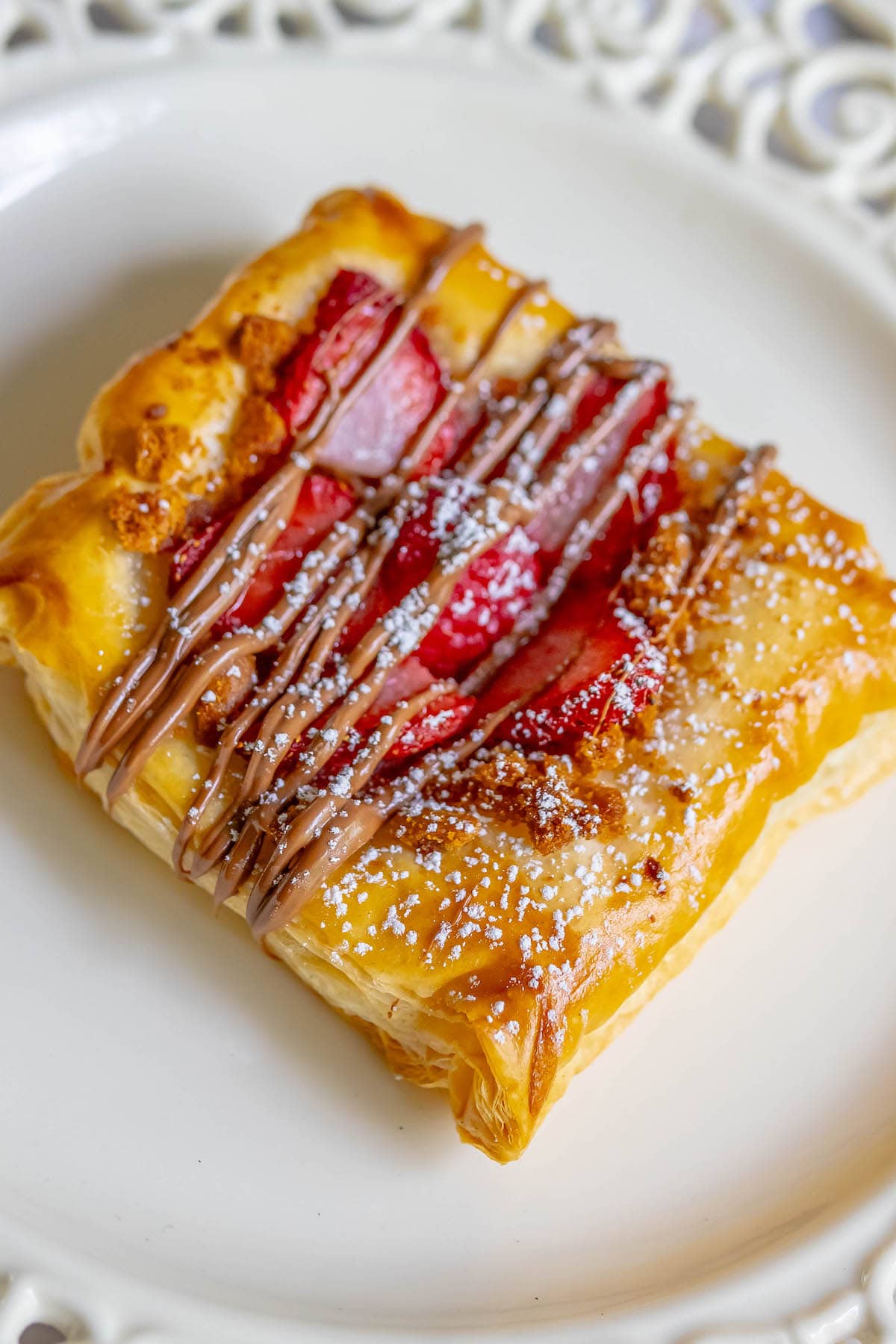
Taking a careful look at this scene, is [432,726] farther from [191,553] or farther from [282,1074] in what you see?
[282,1074]

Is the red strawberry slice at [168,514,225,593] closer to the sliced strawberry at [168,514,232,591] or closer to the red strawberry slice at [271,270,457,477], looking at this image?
the sliced strawberry at [168,514,232,591]

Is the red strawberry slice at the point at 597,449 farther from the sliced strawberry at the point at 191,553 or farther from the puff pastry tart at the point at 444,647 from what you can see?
the sliced strawberry at the point at 191,553

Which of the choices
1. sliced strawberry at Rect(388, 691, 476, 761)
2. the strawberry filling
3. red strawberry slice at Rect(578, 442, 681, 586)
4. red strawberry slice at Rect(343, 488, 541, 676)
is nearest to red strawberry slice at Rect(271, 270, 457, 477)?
the strawberry filling

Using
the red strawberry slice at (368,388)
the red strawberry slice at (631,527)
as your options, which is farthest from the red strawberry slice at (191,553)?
the red strawberry slice at (631,527)

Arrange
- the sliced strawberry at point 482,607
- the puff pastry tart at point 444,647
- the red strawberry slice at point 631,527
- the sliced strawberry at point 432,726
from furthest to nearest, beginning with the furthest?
1. the red strawberry slice at point 631,527
2. the sliced strawberry at point 482,607
3. the sliced strawberry at point 432,726
4. the puff pastry tart at point 444,647

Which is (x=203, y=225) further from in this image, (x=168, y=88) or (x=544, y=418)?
(x=544, y=418)

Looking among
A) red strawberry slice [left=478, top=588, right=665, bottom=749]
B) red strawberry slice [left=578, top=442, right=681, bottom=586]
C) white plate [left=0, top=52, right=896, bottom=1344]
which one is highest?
red strawberry slice [left=578, top=442, right=681, bottom=586]
